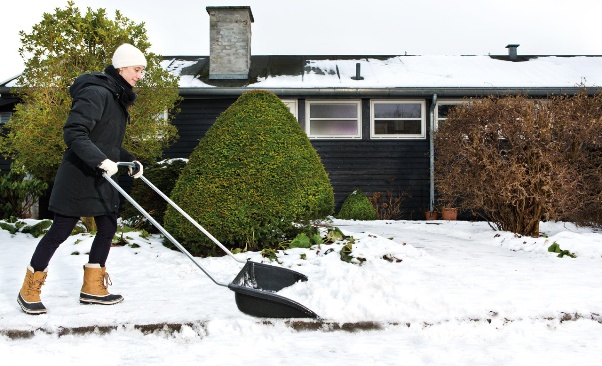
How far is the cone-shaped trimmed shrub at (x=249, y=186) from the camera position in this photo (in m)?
6.38

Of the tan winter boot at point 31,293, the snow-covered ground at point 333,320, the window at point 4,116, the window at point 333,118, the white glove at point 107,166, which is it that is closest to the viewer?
the snow-covered ground at point 333,320

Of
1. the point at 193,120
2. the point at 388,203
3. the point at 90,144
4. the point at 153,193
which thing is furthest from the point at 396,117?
the point at 90,144

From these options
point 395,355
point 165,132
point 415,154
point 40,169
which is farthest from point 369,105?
point 395,355

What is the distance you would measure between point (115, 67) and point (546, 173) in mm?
6273

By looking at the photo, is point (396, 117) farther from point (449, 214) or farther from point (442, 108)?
point (449, 214)

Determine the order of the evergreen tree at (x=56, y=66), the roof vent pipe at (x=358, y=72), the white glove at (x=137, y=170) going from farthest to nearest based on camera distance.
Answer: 1. the roof vent pipe at (x=358, y=72)
2. the evergreen tree at (x=56, y=66)
3. the white glove at (x=137, y=170)

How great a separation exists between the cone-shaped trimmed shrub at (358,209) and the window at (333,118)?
195cm

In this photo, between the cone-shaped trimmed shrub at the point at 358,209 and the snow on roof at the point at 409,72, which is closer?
the cone-shaped trimmed shrub at the point at 358,209

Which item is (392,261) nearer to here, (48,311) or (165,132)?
(48,311)

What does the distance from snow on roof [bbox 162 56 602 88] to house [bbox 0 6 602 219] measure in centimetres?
5

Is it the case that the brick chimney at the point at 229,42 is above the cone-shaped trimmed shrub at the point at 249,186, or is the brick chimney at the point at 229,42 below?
above

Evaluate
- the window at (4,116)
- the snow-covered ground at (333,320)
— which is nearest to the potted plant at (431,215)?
the snow-covered ground at (333,320)

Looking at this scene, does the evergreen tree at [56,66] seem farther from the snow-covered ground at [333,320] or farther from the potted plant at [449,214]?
the potted plant at [449,214]

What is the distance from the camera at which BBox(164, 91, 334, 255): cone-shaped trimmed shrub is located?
638 centimetres
